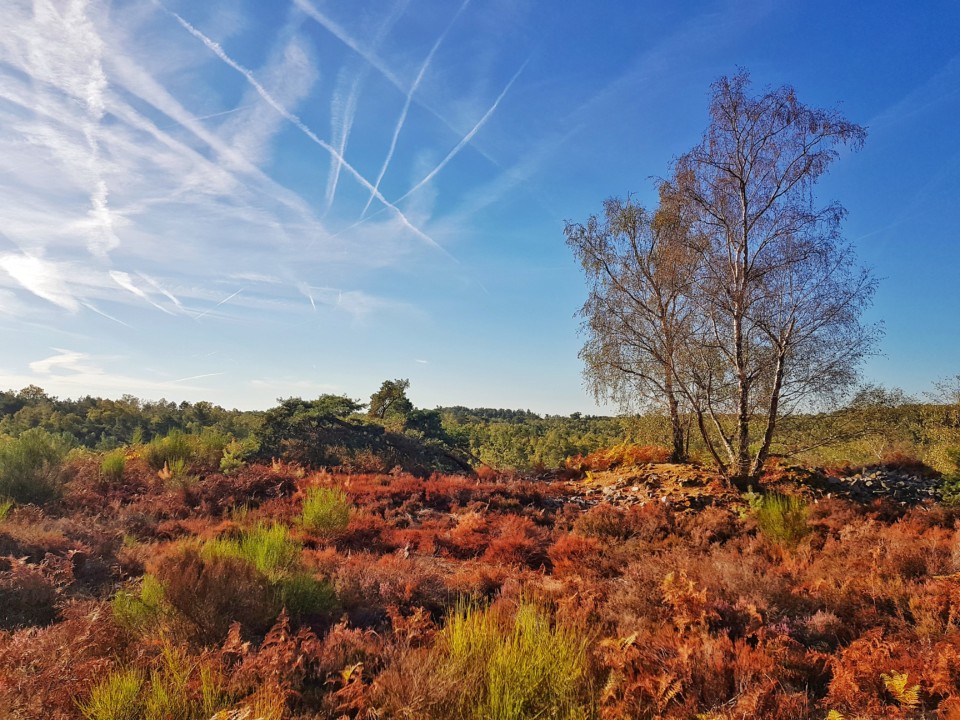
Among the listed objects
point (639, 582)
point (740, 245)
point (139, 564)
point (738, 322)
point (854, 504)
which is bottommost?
point (139, 564)

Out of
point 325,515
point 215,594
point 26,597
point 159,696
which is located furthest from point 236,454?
point 159,696

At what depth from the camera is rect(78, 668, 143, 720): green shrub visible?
3143mm

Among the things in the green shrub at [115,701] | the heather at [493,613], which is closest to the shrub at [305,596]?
the heather at [493,613]

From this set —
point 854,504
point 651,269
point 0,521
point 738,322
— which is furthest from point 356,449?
point 854,504

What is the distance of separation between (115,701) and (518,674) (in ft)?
8.78

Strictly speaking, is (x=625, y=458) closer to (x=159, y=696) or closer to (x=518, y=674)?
(x=518, y=674)

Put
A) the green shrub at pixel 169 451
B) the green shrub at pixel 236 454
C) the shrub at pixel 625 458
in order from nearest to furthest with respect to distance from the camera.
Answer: the green shrub at pixel 169 451 → the green shrub at pixel 236 454 → the shrub at pixel 625 458

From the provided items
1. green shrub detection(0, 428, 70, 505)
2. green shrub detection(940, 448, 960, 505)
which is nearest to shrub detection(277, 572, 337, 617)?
green shrub detection(0, 428, 70, 505)

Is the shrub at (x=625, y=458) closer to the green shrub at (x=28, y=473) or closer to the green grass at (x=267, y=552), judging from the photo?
the green grass at (x=267, y=552)

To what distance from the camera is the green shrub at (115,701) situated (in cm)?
314

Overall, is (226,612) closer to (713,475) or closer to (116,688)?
(116,688)

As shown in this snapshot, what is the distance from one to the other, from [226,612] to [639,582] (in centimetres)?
482

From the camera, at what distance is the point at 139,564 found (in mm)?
7402

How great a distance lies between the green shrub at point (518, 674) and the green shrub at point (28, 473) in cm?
1305
